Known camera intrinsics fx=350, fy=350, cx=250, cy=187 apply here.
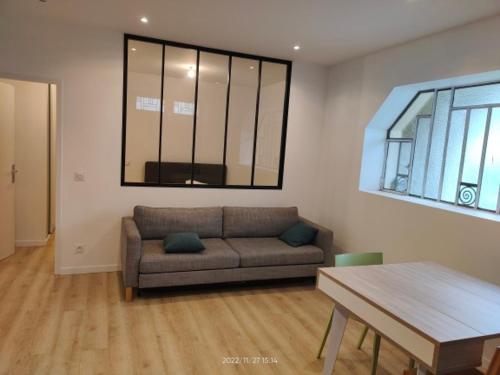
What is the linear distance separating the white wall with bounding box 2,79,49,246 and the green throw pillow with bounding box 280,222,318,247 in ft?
11.0

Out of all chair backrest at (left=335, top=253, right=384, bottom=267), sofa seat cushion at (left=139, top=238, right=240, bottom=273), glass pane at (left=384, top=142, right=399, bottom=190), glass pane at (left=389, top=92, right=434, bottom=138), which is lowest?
sofa seat cushion at (left=139, top=238, right=240, bottom=273)

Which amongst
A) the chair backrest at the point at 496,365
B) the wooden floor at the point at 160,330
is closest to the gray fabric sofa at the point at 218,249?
the wooden floor at the point at 160,330

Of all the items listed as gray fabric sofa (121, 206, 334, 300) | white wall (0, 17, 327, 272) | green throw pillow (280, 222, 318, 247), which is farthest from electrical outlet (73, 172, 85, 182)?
green throw pillow (280, 222, 318, 247)

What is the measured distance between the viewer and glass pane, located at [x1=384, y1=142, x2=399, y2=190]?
4.08m

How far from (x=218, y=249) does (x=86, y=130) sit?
1.94m

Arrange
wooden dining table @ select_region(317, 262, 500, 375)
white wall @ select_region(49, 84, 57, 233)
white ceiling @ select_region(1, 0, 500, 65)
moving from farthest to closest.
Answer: white wall @ select_region(49, 84, 57, 233) → white ceiling @ select_region(1, 0, 500, 65) → wooden dining table @ select_region(317, 262, 500, 375)

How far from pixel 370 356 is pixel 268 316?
0.95m

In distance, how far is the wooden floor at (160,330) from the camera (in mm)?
2469

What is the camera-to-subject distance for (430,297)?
194 centimetres

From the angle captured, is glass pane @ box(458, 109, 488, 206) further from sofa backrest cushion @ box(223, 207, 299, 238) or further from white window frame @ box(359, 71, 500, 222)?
sofa backrest cushion @ box(223, 207, 299, 238)

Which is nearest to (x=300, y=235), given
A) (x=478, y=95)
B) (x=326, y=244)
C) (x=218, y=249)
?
(x=326, y=244)

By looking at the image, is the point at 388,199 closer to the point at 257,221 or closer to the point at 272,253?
the point at 272,253

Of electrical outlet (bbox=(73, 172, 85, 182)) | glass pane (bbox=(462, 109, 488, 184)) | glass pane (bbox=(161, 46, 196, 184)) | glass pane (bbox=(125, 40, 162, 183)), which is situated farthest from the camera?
glass pane (bbox=(161, 46, 196, 184))

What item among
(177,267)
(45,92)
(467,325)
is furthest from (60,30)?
(467,325)
